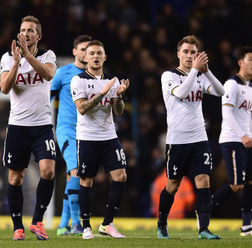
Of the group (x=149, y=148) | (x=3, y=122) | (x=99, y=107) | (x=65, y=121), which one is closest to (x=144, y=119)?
(x=149, y=148)

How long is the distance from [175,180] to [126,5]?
9.14 meters

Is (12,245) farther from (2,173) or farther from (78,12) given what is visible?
(78,12)

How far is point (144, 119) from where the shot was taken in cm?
1267

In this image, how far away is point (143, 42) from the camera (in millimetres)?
15539

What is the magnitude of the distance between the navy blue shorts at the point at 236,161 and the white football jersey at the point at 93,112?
176 cm

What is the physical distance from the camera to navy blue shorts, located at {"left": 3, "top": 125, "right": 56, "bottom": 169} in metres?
7.59

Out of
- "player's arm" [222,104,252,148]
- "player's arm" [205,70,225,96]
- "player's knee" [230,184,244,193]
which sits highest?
"player's arm" [205,70,225,96]

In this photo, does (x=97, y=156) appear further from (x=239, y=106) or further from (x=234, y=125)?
(x=239, y=106)

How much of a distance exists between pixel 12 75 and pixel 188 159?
209 cm

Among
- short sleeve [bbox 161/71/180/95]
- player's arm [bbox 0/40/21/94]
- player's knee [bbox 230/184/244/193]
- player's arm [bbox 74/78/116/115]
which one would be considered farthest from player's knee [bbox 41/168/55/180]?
player's knee [bbox 230/184/244/193]

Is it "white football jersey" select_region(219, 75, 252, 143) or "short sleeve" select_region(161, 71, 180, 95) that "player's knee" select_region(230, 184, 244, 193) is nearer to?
→ "white football jersey" select_region(219, 75, 252, 143)

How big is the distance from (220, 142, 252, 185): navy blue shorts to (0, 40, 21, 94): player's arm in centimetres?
299

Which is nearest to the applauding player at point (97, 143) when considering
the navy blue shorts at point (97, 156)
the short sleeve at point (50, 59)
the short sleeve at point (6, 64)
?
the navy blue shorts at point (97, 156)

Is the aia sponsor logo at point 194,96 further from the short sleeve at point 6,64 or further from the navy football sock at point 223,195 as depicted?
the short sleeve at point 6,64
